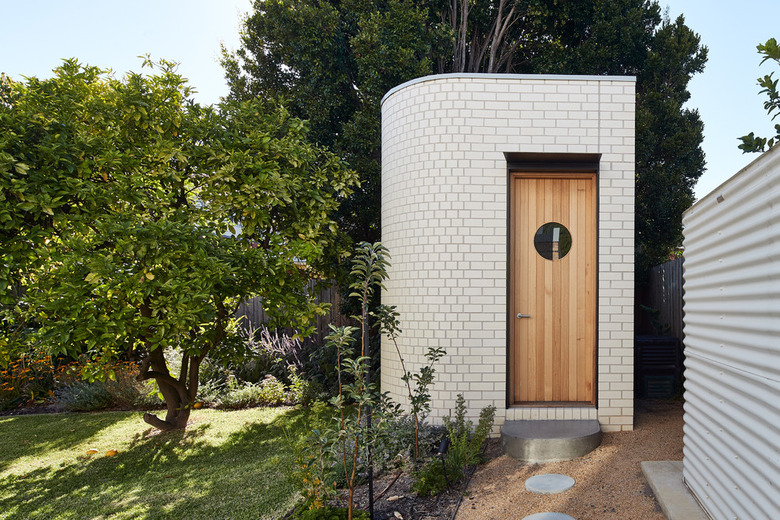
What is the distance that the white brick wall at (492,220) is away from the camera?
4.76 metres

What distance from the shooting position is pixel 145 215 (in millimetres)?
4586

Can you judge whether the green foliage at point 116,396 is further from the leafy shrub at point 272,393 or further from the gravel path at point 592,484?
the gravel path at point 592,484

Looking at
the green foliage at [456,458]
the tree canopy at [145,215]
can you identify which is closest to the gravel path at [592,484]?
the green foliage at [456,458]

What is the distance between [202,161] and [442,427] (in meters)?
3.54

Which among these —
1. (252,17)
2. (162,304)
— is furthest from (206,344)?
(252,17)

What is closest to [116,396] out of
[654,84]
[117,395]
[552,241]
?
[117,395]

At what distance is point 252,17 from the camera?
8883 millimetres

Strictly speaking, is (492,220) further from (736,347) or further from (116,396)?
(116,396)

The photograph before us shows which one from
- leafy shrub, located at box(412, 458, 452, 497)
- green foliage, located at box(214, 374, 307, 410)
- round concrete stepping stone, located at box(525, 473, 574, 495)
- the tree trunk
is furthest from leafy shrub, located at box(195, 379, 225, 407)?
round concrete stepping stone, located at box(525, 473, 574, 495)

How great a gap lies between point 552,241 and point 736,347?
104 inches

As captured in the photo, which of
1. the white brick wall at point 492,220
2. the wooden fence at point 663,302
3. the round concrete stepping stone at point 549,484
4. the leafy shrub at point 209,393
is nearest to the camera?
the round concrete stepping stone at point 549,484

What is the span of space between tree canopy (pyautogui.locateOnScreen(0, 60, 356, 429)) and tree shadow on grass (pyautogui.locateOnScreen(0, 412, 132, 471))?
1.14m

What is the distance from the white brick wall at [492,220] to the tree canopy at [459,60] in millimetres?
2785

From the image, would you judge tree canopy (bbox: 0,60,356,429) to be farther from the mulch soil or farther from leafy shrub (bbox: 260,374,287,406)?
the mulch soil
